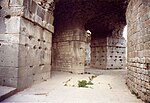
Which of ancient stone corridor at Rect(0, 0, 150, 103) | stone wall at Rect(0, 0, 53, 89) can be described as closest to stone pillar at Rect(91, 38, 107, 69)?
ancient stone corridor at Rect(0, 0, 150, 103)

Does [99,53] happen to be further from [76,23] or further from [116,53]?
[76,23]

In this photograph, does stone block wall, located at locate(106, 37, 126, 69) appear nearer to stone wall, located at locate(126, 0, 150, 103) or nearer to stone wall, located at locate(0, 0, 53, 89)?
stone wall, located at locate(0, 0, 53, 89)

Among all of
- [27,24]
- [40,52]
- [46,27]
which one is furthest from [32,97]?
[46,27]

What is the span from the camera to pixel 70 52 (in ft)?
36.8

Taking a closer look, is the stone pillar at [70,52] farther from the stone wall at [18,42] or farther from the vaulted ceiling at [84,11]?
the stone wall at [18,42]

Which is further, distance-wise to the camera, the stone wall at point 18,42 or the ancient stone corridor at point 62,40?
the stone wall at point 18,42

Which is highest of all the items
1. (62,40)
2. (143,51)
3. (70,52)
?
(62,40)

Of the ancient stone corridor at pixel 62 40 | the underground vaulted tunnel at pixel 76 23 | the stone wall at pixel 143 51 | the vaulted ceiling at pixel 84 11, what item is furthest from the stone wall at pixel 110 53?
the stone wall at pixel 143 51

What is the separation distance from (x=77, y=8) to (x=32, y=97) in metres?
7.10

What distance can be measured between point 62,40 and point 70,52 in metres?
1.03

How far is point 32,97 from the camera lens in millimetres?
4699

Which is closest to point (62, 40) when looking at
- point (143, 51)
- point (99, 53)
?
point (99, 53)

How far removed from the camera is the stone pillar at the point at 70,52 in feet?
36.4

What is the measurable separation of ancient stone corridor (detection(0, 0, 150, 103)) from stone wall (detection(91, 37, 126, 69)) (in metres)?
0.85
